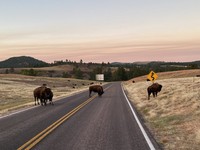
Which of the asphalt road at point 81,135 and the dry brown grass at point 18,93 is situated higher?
the asphalt road at point 81,135

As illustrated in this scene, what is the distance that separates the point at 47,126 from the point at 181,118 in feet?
21.8

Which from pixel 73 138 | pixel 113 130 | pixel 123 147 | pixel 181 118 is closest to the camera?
pixel 123 147

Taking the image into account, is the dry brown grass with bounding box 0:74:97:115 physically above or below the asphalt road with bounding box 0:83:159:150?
below

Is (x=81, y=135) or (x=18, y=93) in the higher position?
(x=81, y=135)

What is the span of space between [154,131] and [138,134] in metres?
1.38

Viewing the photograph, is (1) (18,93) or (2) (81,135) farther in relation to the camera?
(1) (18,93)

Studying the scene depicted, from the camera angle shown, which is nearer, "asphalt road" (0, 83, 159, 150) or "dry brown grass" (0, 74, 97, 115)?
"asphalt road" (0, 83, 159, 150)

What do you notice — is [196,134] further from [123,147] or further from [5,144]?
[5,144]

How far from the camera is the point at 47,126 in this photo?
15102mm

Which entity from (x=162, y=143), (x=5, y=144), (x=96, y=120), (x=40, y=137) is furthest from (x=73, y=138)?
(x=96, y=120)

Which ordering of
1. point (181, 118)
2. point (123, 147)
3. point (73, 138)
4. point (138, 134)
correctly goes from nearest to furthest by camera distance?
point (123, 147)
point (73, 138)
point (138, 134)
point (181, 118)

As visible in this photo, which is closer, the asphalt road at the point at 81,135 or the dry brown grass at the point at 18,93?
the asphalt road at the point at 81,135

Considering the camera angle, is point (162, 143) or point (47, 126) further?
point (47, 126)

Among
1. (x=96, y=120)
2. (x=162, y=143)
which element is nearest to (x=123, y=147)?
(x=162, y=143)
